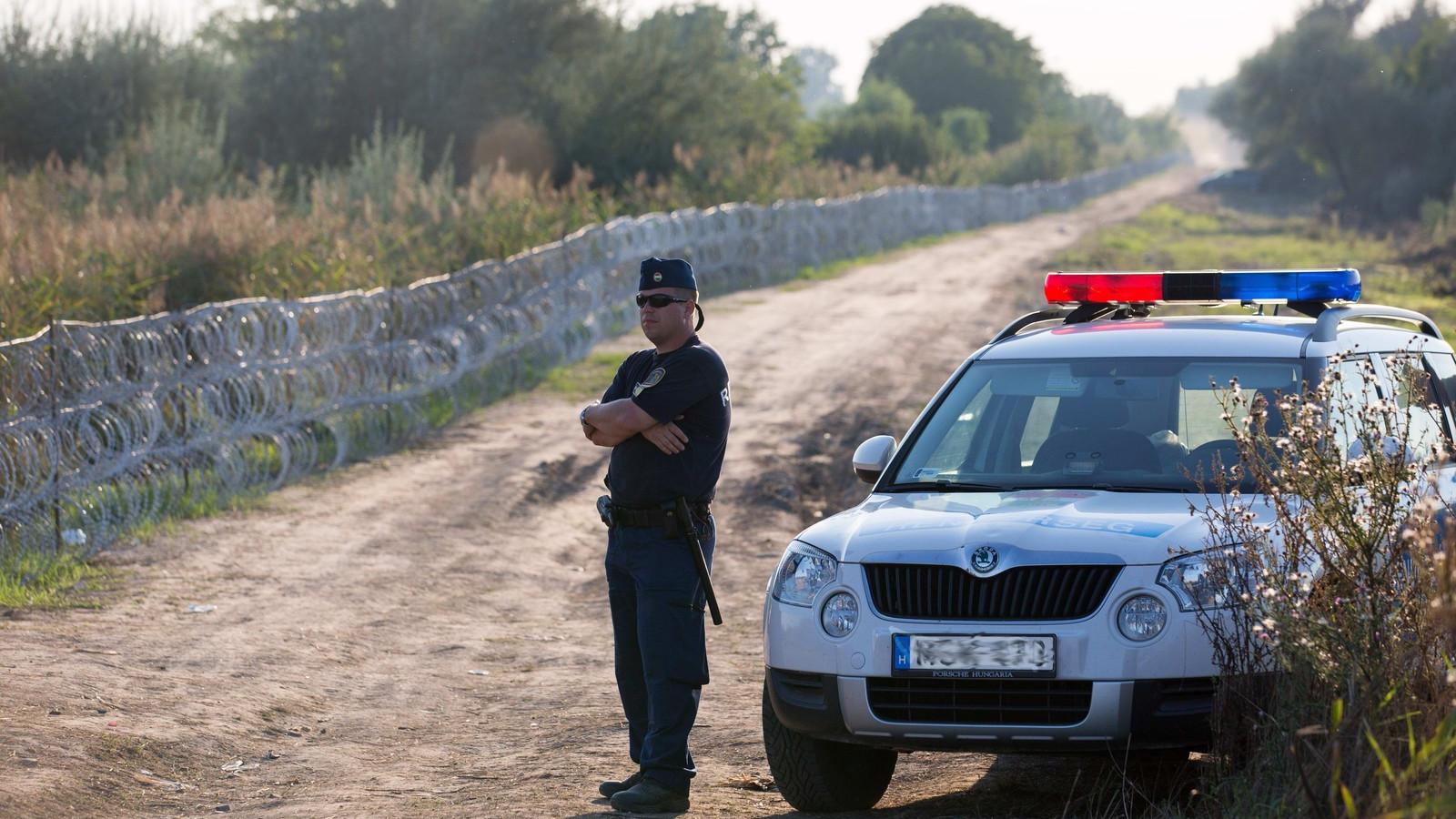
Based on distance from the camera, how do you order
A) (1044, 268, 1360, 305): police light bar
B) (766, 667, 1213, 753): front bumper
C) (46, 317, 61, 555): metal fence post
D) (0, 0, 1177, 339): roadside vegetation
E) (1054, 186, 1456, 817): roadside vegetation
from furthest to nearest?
(0, 0, 1177, 339): roadside vegetation, (46, 317, 61, 555): metal fence post, (1044, 268, 1360, 305): police light bar, (766, 667, 1213, 753): front bumper, (1054, 186, 1456, 817): roadside vegetation

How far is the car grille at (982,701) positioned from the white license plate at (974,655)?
3 cm

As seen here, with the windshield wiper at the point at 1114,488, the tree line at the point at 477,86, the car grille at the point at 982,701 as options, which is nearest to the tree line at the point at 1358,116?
the tree line at the point at 477,86

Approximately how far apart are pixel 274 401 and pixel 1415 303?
19.6m

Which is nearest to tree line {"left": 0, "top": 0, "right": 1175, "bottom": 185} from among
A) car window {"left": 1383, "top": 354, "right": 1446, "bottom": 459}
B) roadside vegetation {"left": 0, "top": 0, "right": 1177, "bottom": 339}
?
roadside vegetation {"left": 0, "top": 0, "right": 1177, "bottom": 339}

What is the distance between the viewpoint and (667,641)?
614 cm

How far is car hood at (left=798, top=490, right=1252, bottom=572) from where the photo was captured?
18.0 ft

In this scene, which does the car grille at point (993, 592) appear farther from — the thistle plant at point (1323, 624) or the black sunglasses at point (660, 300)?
the black sunglasses at point (660, 300)

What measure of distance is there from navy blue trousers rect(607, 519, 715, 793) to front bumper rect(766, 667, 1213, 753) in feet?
1.85

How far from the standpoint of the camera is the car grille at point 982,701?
17.6 ft

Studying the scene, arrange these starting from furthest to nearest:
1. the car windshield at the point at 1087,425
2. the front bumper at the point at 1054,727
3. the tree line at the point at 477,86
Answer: the tree line at the point at 477,86 → the car windshield at the point at 1087,425 → the front bumper at the point at 1054,727

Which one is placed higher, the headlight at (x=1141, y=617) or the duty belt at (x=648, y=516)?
the duty belt at (x=648, y=516)

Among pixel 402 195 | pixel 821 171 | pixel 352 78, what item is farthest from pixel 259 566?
pixel 821 171

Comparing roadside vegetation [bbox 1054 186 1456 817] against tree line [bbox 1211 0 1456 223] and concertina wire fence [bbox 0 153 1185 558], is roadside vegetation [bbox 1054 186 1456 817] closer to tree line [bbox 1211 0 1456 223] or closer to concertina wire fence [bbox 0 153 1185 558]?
concertina wire fence [bbox 0 153 1185 558]

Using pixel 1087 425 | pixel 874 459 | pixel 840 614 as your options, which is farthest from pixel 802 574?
pixel 1087 425
